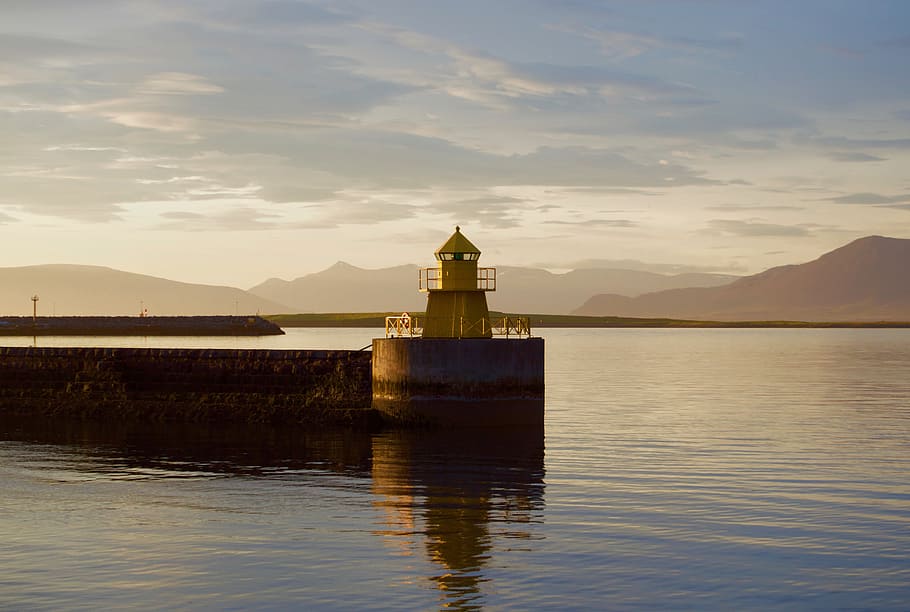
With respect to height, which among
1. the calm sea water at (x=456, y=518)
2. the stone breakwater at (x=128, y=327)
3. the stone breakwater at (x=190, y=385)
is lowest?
the calm sea water at (x=456, y=518)

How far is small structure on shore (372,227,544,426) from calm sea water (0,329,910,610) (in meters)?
0.98

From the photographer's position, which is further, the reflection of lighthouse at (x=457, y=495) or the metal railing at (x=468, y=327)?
the metal railing at (x=468, y=327)

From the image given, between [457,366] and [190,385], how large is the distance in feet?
35.8

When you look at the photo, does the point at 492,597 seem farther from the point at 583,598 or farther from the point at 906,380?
the point at 906,380

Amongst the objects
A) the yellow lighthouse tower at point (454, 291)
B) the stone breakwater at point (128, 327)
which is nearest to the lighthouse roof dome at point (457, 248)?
the yellow lighthouse tower at point (454, 291)

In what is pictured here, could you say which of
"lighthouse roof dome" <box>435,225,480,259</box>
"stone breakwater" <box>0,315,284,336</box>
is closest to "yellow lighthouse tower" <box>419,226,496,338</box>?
"lighthouse roof dome" <box>435,225,480,259</box>

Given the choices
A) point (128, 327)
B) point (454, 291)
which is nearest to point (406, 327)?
point (454, 291)

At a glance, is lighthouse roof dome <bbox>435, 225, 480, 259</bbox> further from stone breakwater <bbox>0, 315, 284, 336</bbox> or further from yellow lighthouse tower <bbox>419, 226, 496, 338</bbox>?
stone breakwater <bbox>0, 315, 284, 336</bbox>

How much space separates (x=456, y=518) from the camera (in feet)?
68.4

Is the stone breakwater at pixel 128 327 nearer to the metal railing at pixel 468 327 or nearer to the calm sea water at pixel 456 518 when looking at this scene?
the calm sea water at pixel 456 518

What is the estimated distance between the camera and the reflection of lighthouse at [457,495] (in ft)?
58.0

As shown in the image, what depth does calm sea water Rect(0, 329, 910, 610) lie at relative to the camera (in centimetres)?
1598

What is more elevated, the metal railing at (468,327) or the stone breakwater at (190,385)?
the metal railing at (468,327)

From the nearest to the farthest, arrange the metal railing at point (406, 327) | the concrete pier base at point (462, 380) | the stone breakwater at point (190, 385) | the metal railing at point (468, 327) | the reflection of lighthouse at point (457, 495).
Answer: the reflection of lighthouse at point (457, 495) < the concrete pier base at point (462, 380) < the metal railing at point (468, 327) < the metal railing at point (406, 327) < the stone breakwater at point (190, 385)
